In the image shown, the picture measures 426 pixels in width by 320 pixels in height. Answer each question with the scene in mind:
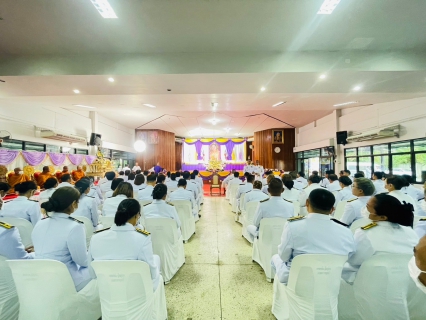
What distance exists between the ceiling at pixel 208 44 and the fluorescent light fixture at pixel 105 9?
0.08 m

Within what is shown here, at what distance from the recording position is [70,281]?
1.51 m

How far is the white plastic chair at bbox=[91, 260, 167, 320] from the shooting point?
1.45m

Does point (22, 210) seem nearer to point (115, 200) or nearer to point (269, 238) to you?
point (115, 200)

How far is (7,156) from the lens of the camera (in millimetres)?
5633

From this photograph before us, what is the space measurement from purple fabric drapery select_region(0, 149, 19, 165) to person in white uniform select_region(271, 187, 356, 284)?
691 cm

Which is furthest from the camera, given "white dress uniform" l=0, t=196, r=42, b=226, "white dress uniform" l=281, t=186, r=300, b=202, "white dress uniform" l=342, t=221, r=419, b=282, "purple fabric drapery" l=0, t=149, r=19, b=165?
"purple fabric drapery" l=0, t=149, r=19, b=165

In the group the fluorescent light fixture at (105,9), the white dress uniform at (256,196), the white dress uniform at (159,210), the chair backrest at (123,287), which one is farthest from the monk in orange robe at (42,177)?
the chair backrest at (123,287)

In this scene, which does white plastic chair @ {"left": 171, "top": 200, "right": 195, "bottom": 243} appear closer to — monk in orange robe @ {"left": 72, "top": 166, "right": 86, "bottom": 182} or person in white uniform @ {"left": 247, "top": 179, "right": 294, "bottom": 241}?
person in white uniform @ {"left": 247, "top": 179, "right": 294, "bottom": 241}

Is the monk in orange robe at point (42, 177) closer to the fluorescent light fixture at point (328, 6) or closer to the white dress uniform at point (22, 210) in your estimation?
the white dress uniform at point (22, 210)

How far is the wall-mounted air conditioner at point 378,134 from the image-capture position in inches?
272

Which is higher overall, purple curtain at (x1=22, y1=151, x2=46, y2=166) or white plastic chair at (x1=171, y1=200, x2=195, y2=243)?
purple curtain at (x1=22, y1=151, x2=46, y2=166)

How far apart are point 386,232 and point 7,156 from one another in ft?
25.2

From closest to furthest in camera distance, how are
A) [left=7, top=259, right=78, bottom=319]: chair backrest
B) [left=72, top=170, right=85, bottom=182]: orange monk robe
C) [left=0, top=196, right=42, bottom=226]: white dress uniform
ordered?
[left=7, top=259, right=78, bottom=319]: chair backrest → [left=0, top=196, right=42, bottom=226]: white dress uniform → [left=72, top=170, right=85, bottom=182]: orange monk robe

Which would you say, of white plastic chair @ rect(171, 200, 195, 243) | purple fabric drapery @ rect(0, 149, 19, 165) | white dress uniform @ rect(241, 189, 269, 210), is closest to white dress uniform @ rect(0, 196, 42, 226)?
white plastic chair @ rect(171, 200, 195, 243)
